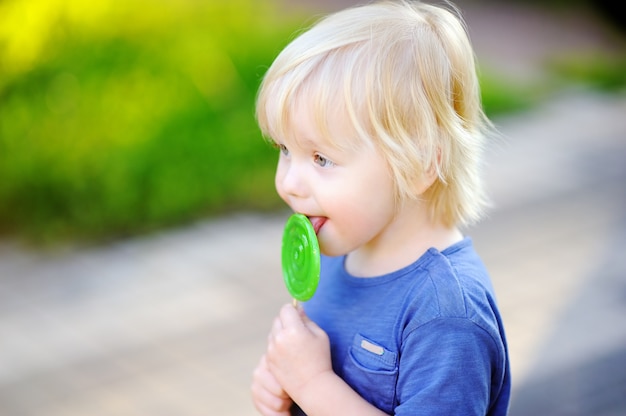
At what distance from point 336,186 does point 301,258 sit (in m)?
0.19

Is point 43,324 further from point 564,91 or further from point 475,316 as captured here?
point 564,91

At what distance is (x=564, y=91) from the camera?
7.14 meters

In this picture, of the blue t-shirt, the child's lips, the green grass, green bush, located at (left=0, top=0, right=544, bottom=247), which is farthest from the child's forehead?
the green grass

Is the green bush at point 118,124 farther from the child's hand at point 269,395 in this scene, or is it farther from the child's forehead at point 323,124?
the child's forehead at point 323,124

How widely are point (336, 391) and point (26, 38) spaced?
432cm

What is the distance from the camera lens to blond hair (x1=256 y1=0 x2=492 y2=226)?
5.07ft

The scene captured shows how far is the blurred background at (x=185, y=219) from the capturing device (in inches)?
144

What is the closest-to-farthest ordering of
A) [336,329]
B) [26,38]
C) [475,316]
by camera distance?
[475,316] → [336,329] → [26,38]

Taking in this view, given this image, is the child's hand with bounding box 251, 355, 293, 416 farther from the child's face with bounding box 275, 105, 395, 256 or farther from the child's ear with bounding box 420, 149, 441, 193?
the child's ear with bounding box 420, 149, 441, 193

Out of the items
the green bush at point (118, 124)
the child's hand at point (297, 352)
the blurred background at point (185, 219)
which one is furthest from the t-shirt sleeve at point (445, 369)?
the green bush at point (118, 124)

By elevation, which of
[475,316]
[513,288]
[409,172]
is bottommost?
[513,288]

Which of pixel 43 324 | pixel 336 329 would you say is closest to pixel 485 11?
pixel 43 324

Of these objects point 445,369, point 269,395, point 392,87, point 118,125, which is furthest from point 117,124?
point 445,369

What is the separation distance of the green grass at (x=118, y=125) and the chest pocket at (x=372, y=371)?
134 inches
